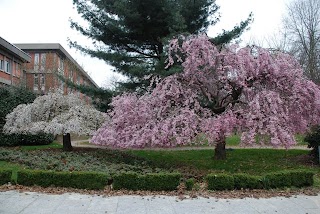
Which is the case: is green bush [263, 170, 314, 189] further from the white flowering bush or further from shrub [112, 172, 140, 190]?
the white flowering bush

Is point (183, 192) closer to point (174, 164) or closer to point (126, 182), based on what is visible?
point (126, 182)

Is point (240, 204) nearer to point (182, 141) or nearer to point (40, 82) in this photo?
point (182, 141)

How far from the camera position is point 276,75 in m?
9.75

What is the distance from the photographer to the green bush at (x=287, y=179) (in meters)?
7.61

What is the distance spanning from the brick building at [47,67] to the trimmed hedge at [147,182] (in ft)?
76.0

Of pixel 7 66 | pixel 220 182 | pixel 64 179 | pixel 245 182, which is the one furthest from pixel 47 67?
pixel 245 182

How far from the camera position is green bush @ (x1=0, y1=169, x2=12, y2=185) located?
24.4ft

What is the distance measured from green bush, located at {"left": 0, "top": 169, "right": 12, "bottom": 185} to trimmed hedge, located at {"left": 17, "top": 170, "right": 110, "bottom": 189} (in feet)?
0.88

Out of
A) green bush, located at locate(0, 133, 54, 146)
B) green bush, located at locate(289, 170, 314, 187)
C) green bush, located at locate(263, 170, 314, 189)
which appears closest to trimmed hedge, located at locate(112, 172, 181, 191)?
green bush, located at locate(263, 170, 314, 189)

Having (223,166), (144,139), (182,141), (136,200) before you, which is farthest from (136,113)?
(136,200)

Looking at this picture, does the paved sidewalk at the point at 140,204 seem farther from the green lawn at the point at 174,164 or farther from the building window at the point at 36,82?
the building window at the point at 36,82

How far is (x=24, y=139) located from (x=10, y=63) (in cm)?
1112

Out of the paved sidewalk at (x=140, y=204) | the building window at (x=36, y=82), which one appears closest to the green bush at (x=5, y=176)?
the paved sidewalk at (x=140, y=204)

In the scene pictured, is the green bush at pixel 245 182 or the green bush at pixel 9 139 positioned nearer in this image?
the green bush at pixel 245 182
